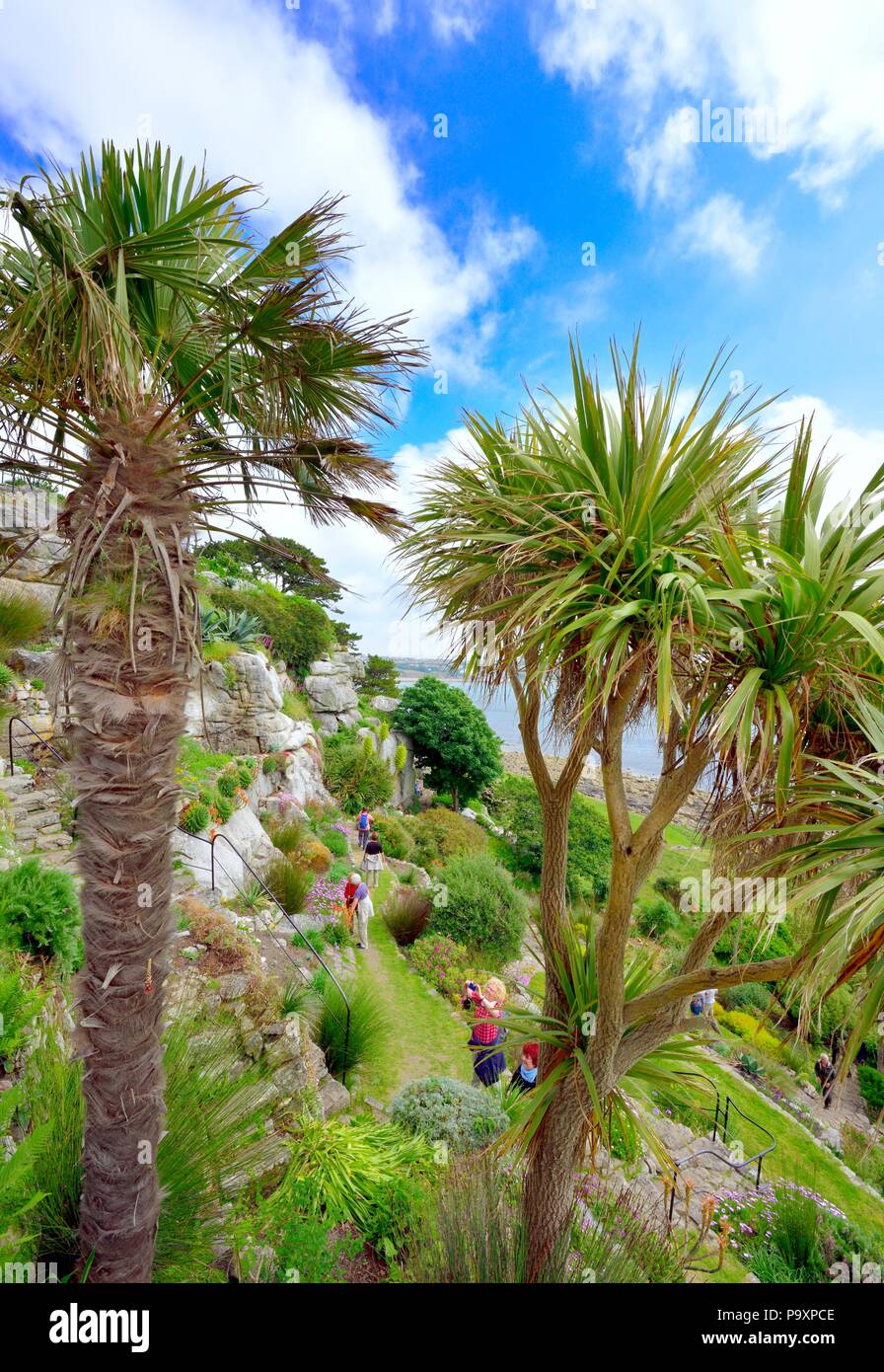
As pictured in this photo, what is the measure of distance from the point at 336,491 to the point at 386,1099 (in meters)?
6.99

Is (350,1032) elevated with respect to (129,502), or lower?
lower

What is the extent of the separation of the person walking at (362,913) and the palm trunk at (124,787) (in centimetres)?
711

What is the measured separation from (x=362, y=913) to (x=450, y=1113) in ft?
15.3

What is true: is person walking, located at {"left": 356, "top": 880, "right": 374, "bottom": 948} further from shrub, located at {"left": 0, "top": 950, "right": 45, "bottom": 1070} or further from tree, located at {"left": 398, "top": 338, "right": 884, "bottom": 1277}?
tree, located at {"left": 398, "top": 338, "right": 884, "bottom": 1277}

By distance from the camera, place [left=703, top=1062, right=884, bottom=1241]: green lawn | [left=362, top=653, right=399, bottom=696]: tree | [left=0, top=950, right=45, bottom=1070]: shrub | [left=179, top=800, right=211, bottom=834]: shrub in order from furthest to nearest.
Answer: [left=362, top=653, right=399, bottom=696]: tree, [left=179, top=800, right=211, bottom=834]: shrub, [left=703, top=1062, right=884, bottom=1241]: green lawn, [left=0, top=950, right=45, bottom=1070]: shrub

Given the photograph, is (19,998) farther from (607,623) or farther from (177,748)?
(607,623)

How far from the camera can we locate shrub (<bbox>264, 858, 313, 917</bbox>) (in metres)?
9.58

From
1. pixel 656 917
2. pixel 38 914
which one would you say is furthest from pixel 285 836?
pixel 656 917

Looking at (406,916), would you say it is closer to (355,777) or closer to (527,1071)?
(527,1071)

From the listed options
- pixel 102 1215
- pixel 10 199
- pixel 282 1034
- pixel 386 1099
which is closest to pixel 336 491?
pixel 10 199

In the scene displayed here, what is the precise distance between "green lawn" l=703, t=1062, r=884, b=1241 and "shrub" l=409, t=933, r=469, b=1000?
14.3 ft

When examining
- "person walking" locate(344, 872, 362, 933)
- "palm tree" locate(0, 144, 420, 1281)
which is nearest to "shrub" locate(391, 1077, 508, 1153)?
"palm tree" locate(0, 144, 420, 1281)

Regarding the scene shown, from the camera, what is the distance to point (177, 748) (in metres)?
2.88

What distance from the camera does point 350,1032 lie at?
22.1ft
